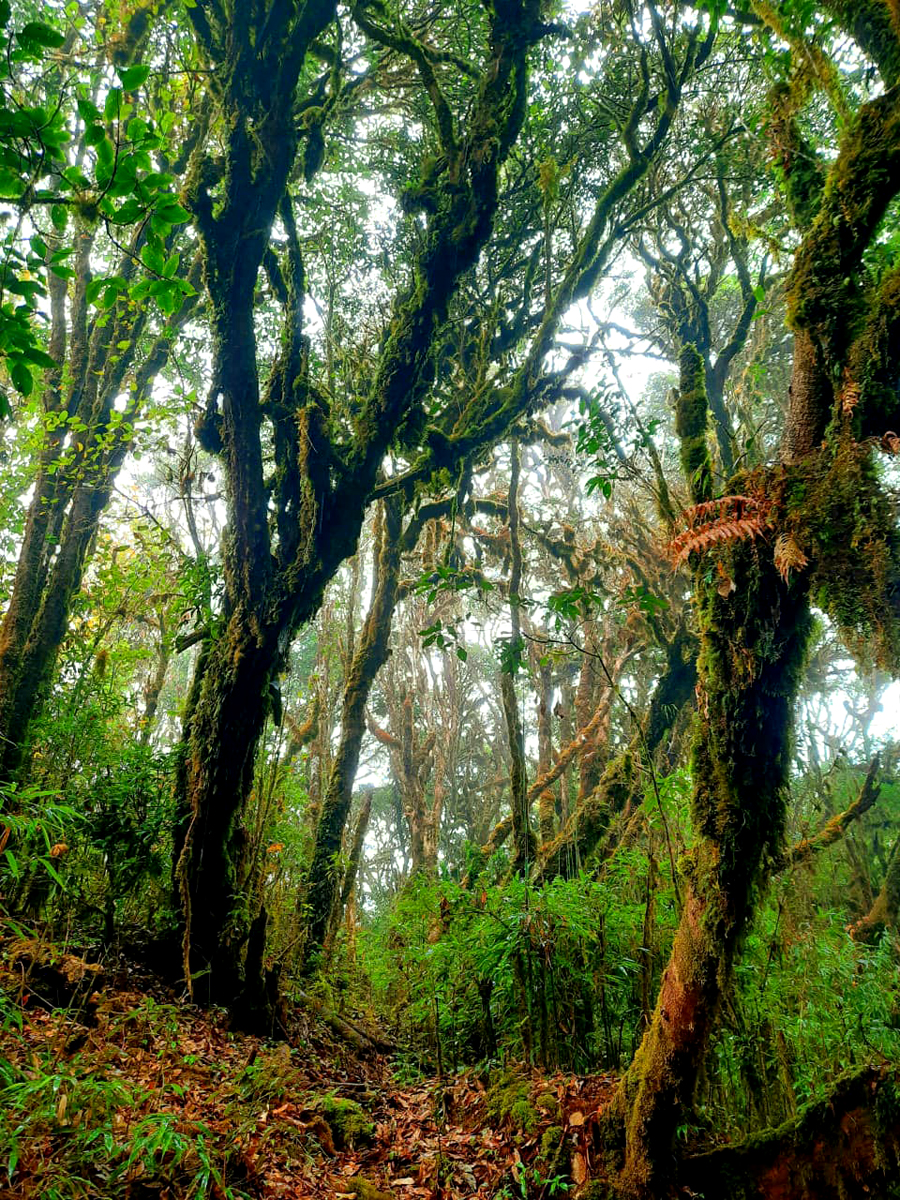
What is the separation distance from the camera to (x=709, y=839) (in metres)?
3.10

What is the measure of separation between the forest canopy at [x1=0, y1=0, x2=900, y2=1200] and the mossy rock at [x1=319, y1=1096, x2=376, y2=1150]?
0.02m

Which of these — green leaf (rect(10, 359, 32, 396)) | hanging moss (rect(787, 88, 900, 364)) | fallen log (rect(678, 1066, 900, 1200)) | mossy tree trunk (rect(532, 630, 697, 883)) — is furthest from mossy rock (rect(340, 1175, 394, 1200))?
hanging moss (rect(787, 88, 900, 364))

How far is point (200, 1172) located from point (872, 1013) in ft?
13.5

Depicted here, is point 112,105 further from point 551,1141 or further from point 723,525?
point 551,1141

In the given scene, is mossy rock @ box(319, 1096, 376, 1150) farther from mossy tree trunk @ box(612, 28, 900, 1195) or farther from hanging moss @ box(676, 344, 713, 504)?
hanging moss @ box(676, 344, 713, 504)

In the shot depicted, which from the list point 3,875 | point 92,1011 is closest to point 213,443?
point 3,875

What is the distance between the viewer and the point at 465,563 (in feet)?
36.3

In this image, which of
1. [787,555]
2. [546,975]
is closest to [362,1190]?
[546,975]

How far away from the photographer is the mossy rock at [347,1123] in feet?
12.8

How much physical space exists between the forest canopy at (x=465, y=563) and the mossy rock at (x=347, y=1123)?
0.02 m

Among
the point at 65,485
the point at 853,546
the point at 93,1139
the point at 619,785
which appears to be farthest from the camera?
the point at 619,785

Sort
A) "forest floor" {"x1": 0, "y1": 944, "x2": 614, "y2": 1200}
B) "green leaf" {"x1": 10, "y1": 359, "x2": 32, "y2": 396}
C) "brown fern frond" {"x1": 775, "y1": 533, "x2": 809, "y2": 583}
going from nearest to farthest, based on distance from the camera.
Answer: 1. "green leaf" {"x1": 10, "y1": 359, "x2": 32, "y2": 396}
2. "forest floor" {"x1": 0, "y1": 944, "x2": 614, "y2": 1200}
3. "brown fern frond" {"x1": 775, "y1": 533, "x2": 809, "y2": 583}

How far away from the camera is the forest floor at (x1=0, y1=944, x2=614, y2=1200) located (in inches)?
99.5

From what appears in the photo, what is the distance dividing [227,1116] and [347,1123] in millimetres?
951
